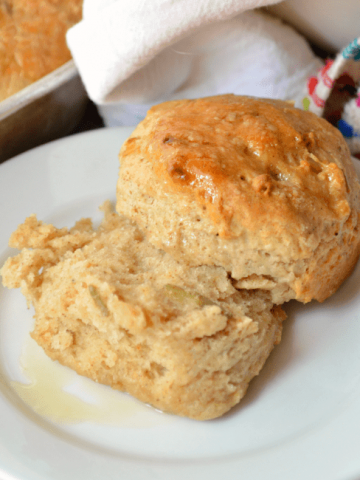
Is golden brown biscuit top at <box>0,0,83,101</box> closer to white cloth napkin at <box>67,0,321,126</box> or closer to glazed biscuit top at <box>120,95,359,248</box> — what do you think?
white cloth napkin at <box>67,0,321,126</box>

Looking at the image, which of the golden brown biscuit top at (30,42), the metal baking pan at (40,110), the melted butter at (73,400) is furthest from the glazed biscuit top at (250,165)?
the golden brown biscuit top at (30,42)

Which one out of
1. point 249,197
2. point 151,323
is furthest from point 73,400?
point 249,197

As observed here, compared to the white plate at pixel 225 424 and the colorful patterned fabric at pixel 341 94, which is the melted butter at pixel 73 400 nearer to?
the white plate at pixel 225 424

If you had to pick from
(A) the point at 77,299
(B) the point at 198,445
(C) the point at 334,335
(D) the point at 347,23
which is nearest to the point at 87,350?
(A) the point at 77,299

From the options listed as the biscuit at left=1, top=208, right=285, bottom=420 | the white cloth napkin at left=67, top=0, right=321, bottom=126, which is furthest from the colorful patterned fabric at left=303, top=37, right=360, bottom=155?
the biscuit at left=1, top=208, right=285, bottom=420

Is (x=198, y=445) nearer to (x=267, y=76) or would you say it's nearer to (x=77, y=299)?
(x=77, y=299)

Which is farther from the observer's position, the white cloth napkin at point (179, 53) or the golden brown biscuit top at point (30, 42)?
the golden brown biscuit top at point (30, 42)

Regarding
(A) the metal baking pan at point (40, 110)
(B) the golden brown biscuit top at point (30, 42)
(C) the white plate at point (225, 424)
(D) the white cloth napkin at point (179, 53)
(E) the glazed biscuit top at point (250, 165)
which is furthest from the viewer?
(B) the golden brown biscuit top at point (30, 42)
